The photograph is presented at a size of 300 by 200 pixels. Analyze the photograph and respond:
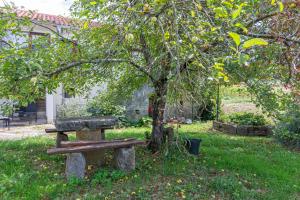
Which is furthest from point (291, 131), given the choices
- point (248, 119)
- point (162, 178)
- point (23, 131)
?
point (23, 131)

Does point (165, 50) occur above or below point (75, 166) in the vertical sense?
above

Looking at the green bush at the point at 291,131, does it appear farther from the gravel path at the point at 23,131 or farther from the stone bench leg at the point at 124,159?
the gravel path at the point at 23,131

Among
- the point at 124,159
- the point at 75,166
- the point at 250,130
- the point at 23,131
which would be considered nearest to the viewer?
the point at 75,166

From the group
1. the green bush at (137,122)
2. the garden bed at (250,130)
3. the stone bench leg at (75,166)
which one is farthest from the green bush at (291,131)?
the green bush at (137,122)

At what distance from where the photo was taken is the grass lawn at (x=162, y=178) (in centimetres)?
395

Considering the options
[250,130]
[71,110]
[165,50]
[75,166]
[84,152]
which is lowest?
[250,130]

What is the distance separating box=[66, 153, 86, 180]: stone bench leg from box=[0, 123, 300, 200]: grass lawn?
0.43ft

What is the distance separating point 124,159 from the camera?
471cm

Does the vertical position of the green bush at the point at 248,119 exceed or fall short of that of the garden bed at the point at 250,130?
it exceeds it

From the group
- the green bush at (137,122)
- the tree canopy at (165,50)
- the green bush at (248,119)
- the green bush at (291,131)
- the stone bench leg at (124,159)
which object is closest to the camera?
the tree canopy at (165,50)

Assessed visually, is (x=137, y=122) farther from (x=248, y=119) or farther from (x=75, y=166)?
(x=75, y=166)

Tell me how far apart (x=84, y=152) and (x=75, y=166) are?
0.27 metres

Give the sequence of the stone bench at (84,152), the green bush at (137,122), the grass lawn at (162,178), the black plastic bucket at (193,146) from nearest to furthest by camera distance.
Answer: the grass lawn at (162,178) → the stone bench at (84,152) → the black plastic bucket at (193,146) → the green bush at (137,122)

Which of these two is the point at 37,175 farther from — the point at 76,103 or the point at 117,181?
the point at 76,103
